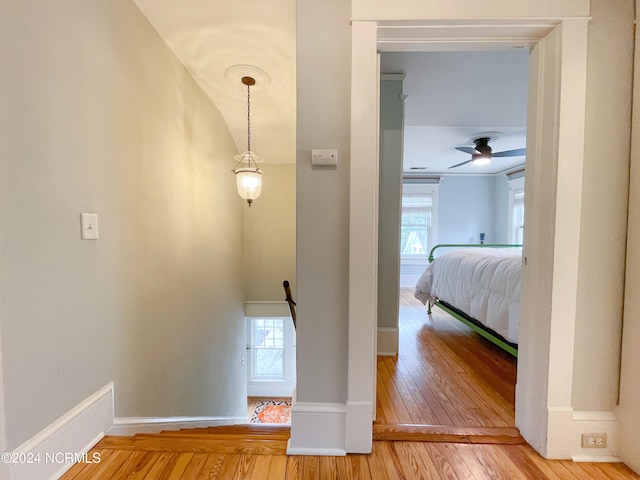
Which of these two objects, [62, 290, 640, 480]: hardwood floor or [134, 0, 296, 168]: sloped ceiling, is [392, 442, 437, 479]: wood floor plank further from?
[134, 0, 296, 168]: sloped ceiling

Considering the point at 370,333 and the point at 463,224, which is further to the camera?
the point at 463,224

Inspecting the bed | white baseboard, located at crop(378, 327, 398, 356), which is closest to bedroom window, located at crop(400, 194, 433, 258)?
the bed

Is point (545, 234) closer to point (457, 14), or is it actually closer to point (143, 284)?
point (457, 14)

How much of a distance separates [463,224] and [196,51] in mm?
5619

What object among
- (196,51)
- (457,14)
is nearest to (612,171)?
(457,14)

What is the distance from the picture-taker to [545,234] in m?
1.22

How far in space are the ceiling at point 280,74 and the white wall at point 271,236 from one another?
1.98 feet

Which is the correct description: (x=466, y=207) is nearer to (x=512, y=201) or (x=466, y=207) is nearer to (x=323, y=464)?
(x=512, y=201)

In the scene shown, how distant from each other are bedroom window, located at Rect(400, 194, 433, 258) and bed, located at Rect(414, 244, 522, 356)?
272 centimetres

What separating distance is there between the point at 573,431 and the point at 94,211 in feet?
7.78

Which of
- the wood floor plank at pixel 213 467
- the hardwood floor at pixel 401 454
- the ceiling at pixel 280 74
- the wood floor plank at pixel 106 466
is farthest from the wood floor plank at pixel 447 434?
the ceiling at pixel 280 74

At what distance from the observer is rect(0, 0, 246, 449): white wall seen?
98cm

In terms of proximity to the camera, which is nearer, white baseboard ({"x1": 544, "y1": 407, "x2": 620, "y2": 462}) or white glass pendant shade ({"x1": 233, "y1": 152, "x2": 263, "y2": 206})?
white baseboard ({"x1": 544, "y1": 407, "x2": 620, "y2": 462})

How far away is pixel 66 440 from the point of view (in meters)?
1.12
